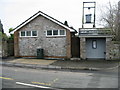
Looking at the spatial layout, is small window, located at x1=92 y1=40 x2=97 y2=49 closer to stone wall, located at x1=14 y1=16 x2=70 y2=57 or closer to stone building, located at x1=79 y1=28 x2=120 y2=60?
stone building, located at x1=79 y1=28 x2=120 y2=60

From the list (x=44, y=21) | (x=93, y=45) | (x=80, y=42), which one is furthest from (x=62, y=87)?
(x=44, y=21)

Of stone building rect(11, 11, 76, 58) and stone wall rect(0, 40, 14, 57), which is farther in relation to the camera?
stone wall rect(0, 40, 14, 57)

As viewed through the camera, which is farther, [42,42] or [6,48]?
[6,48]

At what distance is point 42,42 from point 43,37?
0.62 m

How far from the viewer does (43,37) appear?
16234 mm

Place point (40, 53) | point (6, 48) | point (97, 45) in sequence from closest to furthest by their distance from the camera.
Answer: point (97, 45), point (40, 53), point (6, 48)

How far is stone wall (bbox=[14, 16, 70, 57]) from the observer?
616 inches

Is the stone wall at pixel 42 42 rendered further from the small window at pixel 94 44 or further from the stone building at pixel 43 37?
the small window at pixel 94 44

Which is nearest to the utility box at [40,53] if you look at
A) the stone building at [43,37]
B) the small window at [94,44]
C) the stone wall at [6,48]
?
the stone building at [43,37]

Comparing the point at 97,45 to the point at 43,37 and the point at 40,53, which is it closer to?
the point at 43,37

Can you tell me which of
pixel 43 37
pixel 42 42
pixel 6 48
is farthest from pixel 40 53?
pixel 6 48

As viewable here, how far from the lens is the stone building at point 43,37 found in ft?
50.8

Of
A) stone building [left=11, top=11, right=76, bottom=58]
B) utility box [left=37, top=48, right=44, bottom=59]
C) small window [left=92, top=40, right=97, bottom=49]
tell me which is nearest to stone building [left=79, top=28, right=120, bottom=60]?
small window [left=92, top=40, right=97, bottom=49]

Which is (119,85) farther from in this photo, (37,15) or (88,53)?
(37,15)
